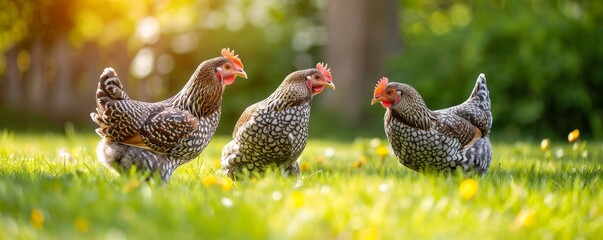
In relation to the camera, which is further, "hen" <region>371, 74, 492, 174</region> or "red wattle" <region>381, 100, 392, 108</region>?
"red wattle" <region>381, 100, 392, 108</region>

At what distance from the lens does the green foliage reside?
440 inches

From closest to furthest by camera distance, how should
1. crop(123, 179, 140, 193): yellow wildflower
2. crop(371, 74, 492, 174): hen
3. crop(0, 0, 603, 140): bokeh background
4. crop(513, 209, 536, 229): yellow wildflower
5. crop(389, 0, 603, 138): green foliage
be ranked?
crop(513, 209, 536, 229): yellow wildflower
crop(123, 179, 140, 193): yellow wildflower
crop(371, 74, 492, 174): hen
crop(389, 0, 603, 138): green foliage
crop(0, 0, 603, 140): bokeh background

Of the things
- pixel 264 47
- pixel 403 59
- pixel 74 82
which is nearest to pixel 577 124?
pixel 403 59

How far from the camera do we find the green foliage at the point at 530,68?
11164 mm

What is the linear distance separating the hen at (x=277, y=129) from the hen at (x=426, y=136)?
0.51 m

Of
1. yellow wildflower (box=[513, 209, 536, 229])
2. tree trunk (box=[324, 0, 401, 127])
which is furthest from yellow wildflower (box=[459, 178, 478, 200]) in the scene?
tree trunk (box=[324, 0, 401, 127])

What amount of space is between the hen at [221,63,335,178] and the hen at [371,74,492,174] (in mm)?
505

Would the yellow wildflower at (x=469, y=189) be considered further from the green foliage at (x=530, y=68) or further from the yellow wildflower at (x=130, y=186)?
the green foliage at (x=530, y=68)

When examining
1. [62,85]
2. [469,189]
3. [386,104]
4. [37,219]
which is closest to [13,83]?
[62,85]

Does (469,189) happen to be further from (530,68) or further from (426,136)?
(530,68)

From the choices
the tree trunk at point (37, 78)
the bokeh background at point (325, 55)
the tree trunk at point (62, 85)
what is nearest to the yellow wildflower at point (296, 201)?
the bokeh background at point (325, 55)

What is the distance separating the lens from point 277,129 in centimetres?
473

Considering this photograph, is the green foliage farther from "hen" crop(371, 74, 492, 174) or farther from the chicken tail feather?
the chicken tail feather

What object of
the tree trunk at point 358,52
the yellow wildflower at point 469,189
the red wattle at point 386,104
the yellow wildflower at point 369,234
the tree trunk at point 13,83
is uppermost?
the red wattle at point 386,104
